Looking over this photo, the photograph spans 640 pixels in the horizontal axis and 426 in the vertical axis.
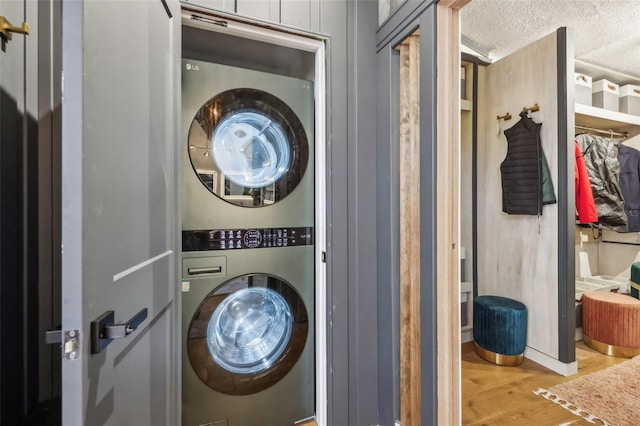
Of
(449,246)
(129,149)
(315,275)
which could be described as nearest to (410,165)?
(449,246)

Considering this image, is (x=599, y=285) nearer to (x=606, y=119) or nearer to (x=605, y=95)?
(x=606, y=119)

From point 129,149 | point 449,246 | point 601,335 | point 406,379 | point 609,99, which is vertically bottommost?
point 601,335

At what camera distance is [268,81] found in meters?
1.54

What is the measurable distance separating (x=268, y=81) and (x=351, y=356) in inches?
58.9

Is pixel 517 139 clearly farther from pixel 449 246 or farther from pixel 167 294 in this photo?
pixel 167 294

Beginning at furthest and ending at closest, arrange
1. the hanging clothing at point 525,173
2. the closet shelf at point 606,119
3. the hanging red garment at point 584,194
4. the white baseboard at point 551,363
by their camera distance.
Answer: the closet shelf at point 606,119 → the hanging red garment at point 584,194 → the hanging clothing at point 525,173 → the white baseboard at point 551,363

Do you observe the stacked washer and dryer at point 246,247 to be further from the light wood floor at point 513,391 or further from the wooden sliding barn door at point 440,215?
the light wood floor at point 513,391

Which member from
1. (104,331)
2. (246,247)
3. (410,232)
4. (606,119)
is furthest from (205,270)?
(606,119)

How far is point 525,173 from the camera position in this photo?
2.39 metres

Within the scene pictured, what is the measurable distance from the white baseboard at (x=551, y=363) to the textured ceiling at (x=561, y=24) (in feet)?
8.65

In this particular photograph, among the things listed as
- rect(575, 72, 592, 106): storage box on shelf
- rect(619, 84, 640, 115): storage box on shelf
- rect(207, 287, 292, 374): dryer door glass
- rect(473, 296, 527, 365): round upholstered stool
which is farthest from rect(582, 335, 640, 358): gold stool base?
rect(207, 287, 292, 374): dryer door glass

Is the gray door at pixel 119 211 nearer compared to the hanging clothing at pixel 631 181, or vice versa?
the gray door at pixel 119 211

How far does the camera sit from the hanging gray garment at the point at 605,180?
282 cm

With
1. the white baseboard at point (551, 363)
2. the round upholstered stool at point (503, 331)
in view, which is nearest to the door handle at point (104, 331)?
the round upholstered stool at point (503, 331)
